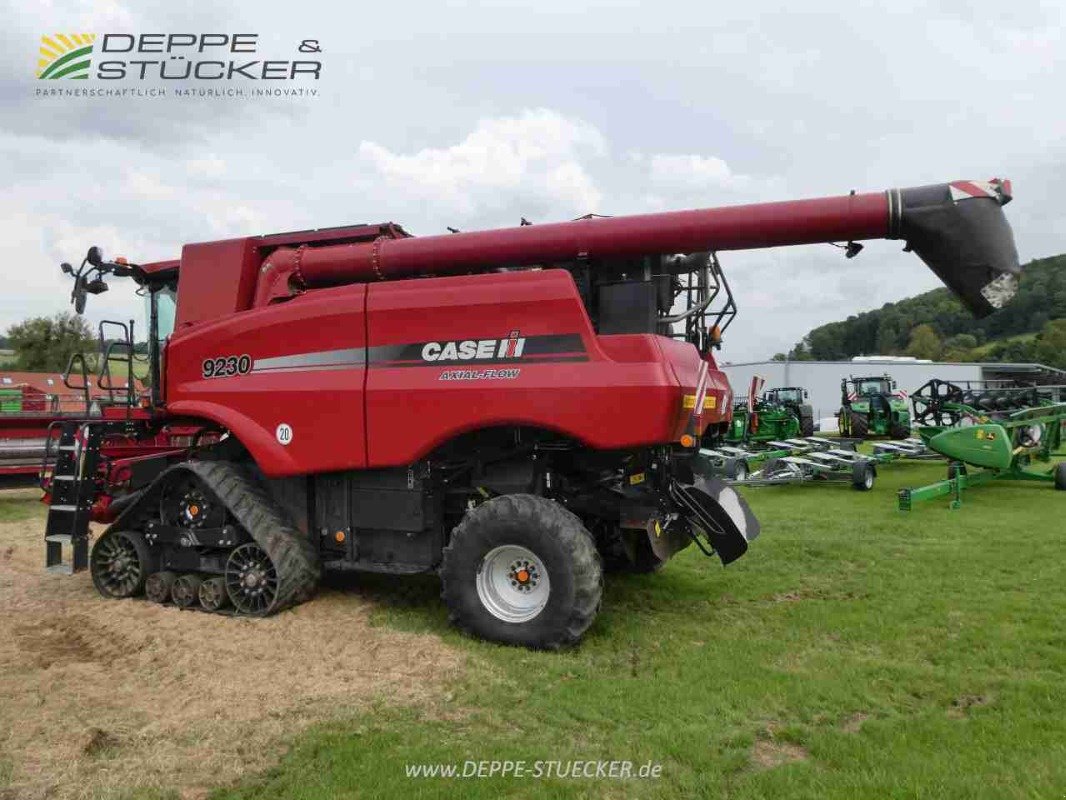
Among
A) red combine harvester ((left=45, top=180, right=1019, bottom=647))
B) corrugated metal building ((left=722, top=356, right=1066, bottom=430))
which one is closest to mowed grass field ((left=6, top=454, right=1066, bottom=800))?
red combine harvester ((left=45, top=180, right=1019, bottom=647))

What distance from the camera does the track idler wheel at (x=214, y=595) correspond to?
6156 mm

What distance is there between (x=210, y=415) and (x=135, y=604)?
1.66 m

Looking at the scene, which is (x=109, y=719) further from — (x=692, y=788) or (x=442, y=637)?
(x=692, y=788)

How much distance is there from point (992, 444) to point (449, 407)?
9.96m

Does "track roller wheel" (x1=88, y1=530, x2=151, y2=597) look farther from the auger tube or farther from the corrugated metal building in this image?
the corrugated metal building

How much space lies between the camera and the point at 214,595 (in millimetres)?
6160

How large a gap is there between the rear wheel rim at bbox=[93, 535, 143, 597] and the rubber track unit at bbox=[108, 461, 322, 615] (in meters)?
0.22

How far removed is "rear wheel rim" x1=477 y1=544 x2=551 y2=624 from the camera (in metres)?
5.30

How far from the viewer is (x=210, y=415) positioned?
6316 millimetres

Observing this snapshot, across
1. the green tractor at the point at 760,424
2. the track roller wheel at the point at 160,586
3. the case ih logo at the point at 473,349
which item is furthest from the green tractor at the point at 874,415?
the track roller wheel at the point at 160,586

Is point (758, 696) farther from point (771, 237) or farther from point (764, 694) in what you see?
point (771, 237)

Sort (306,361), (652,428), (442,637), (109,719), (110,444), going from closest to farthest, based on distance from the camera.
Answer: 1. (109,719)
2. (652,428)
3. (442,637)
4. (306,361)
5. (110,444)

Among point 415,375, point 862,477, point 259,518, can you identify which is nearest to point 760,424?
point 862,477

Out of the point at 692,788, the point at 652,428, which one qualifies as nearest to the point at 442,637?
the point at 652,428
